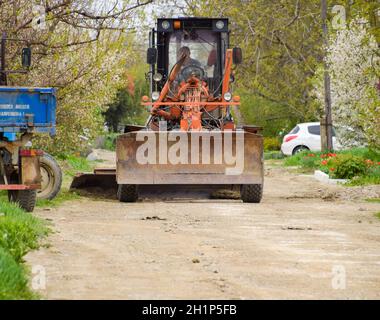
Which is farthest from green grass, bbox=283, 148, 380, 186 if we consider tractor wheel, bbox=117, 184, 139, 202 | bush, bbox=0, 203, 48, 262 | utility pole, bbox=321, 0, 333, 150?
bush, bbox=0, 203, 48, 262

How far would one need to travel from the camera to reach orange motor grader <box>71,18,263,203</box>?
1741cm

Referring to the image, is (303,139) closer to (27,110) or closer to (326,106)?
(326,106)

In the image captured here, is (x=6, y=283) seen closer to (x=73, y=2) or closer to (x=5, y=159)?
(x=5, y=159)

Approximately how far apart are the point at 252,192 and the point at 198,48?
11.3 feet

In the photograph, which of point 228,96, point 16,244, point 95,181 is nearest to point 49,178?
point 95,181

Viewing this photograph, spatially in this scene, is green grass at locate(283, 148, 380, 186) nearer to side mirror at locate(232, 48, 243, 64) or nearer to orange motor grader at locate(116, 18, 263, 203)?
orange motor grader at locate(116, 18, 263, 203)

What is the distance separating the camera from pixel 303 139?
39.2 meters

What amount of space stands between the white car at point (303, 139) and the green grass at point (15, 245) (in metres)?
26.2

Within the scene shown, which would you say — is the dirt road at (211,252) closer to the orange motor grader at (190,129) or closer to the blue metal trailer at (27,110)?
the orange motor grader at (190,129)

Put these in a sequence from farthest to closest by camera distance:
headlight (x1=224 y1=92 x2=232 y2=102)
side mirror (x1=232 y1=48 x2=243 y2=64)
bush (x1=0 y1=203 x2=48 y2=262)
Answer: headlight (x1=224 y1=92 x2=232 y2=102) < side mirror (x1=232 y1=48 x2=243 y2=64) < bush (x1=0 y1=203 x2=48 y2=262)

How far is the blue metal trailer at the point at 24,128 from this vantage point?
15.0 m

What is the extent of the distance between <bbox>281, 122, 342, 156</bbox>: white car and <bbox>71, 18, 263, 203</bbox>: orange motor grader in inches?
761

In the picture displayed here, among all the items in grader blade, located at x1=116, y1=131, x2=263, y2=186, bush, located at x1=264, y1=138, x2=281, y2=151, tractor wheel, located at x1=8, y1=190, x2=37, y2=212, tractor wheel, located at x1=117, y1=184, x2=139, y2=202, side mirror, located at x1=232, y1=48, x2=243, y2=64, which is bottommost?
bush, located at x1=264, y1=138, x2=281, y2=151

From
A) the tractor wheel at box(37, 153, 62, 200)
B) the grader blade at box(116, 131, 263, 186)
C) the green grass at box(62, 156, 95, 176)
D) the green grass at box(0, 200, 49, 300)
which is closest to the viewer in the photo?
the green grass at box(0, 200, 49, 300)
